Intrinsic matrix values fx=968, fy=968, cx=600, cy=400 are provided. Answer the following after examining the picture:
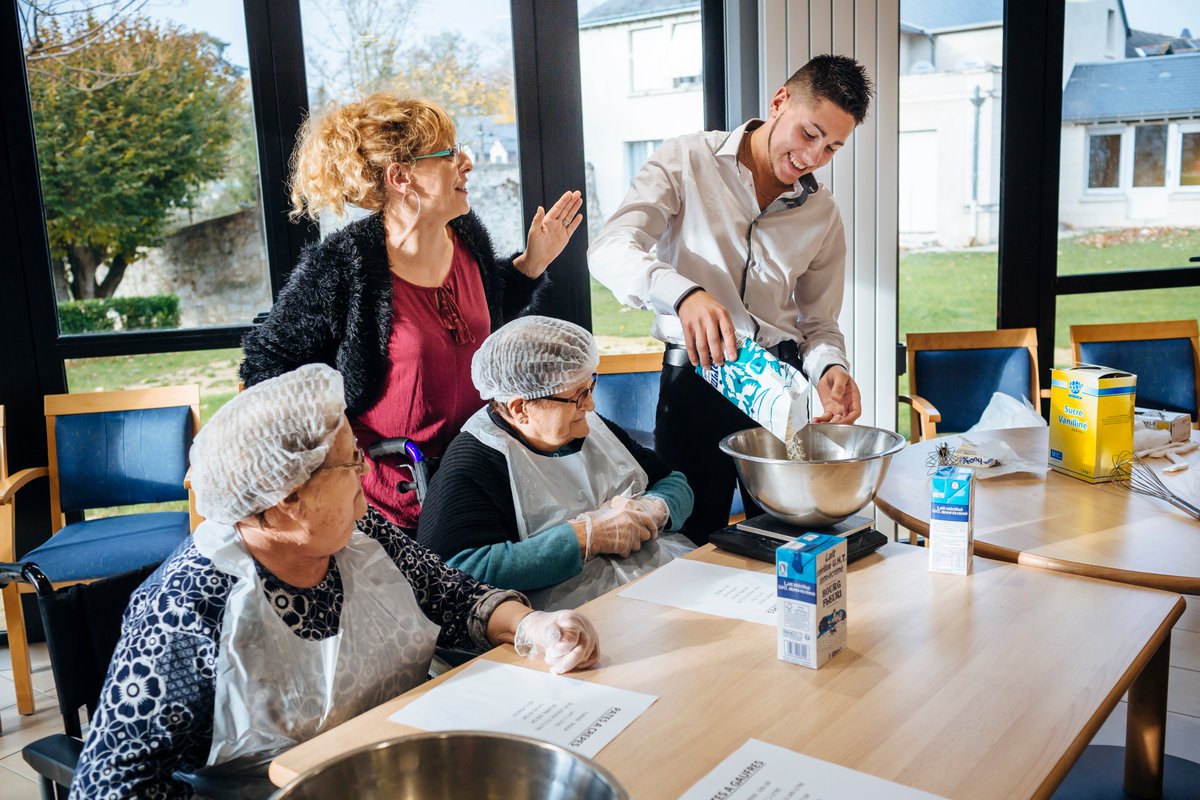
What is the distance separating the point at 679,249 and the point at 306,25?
1.66 meters

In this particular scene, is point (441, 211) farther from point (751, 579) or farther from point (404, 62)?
point (404, 62)

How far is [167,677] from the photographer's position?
47.8 inches

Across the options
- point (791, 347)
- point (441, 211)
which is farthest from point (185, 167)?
point (791, 347)

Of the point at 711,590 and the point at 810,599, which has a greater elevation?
the point at 810,599

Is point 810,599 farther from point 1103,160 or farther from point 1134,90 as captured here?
point 1134,90

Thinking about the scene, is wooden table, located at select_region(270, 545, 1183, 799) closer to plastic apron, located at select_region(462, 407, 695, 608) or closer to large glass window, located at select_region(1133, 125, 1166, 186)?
plastic apron, located at select_region(462, 407, 695, 608)

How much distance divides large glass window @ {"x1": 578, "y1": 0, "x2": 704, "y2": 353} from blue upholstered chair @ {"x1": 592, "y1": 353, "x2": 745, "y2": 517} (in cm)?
50

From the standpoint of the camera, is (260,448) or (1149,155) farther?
(1149,155)

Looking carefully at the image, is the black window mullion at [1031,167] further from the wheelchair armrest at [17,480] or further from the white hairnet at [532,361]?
the wheelchair armrest at [17,480]

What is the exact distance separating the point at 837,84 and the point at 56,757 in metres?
1.95

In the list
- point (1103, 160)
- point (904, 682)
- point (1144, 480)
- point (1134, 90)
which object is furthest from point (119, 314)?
point (1134, 90)

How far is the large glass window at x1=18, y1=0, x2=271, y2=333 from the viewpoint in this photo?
10.3 ft

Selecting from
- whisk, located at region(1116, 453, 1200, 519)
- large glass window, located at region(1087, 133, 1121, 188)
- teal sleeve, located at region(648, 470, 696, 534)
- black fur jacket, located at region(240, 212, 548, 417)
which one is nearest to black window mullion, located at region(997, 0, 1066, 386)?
large glass window, located at region(1087, 133, 1121, 188)

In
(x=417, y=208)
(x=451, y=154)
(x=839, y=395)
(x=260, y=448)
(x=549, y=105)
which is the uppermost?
(x=549, y=105)
